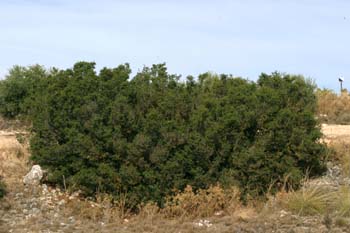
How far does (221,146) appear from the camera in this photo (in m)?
13.4

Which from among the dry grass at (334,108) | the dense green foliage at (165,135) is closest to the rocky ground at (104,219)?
the dense green foliage at (165,135)

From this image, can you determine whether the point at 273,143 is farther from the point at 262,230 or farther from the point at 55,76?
the point at 55,76

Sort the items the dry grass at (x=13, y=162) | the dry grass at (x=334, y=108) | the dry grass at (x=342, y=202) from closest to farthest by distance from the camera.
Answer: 1. the dry grass at (x=342, y=202)
2. the dry grass at (x=13, y=162)
3. the dry grass at (x=334, y=108)

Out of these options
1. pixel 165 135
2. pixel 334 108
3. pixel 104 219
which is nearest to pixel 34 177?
pixel 104 219

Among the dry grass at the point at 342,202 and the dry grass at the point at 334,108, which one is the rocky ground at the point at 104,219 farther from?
the dry grass at the point at 334,108


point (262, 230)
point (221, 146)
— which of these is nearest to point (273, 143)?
point (221, 146)

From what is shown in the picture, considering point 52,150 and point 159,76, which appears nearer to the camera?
point 52,150

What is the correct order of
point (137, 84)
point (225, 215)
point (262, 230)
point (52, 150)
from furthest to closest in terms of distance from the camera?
1. point (137, 84)
2. point (52, 150)
3. point (225, 215)
4. point (262, 230)

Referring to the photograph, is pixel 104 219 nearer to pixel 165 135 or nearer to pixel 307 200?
pixel 165 135

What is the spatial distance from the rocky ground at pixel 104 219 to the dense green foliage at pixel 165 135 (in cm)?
44

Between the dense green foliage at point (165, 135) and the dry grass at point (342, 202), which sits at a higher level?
the dense green foliage at point (165, 135)

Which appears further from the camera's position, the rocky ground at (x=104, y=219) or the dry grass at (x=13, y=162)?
the dry grass at (x=13, y=162)

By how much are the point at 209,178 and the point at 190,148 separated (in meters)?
0.73

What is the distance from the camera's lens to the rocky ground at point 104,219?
1184 cm
